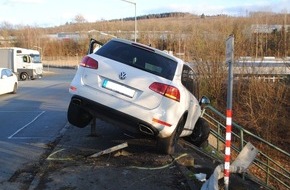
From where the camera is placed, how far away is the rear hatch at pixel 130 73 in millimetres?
7309

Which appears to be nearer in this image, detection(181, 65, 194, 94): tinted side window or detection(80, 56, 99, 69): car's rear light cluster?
detection(80, 56, 99, 69): car's rear light cluster

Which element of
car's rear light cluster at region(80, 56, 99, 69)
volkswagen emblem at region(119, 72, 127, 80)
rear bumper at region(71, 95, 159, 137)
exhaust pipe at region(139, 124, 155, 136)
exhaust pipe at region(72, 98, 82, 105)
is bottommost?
exhaust pipe at region(139, 124, 155, 136)

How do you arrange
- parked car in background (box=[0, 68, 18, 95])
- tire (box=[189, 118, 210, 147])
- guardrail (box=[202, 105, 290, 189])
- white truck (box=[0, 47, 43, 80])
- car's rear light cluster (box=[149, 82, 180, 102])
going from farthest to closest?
white truck (box=[0, 47, 43, 80]) < parked car in background (box=[0, 68, 18, 95]) < tire (box=[189, 118, 210, 147]) < guardrail (box=[202, 105, 290, 189]) < car's rear light cluster (box=[149, 82, 180, 102])

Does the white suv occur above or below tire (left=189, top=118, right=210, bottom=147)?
above

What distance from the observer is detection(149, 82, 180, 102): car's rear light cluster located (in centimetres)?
729

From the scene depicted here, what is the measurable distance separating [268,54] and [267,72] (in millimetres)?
2611

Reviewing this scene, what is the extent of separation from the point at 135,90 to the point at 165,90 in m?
0.48

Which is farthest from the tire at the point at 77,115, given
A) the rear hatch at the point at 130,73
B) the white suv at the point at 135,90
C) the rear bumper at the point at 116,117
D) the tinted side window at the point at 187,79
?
the tinted side window at the point at 187,79

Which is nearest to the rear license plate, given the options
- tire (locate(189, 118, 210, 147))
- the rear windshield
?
the rear windshield

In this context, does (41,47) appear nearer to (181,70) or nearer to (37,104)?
(37,104)

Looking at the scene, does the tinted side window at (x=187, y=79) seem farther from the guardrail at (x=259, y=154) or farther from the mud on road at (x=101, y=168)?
the guardrail at (x=259, y=154)

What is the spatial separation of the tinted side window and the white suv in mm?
97

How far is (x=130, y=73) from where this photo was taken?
739cm

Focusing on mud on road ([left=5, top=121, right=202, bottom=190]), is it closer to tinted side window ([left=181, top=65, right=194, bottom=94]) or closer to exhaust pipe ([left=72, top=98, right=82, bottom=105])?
exhaust pipe ([left=72, top=98, right=82, bottom=105])
